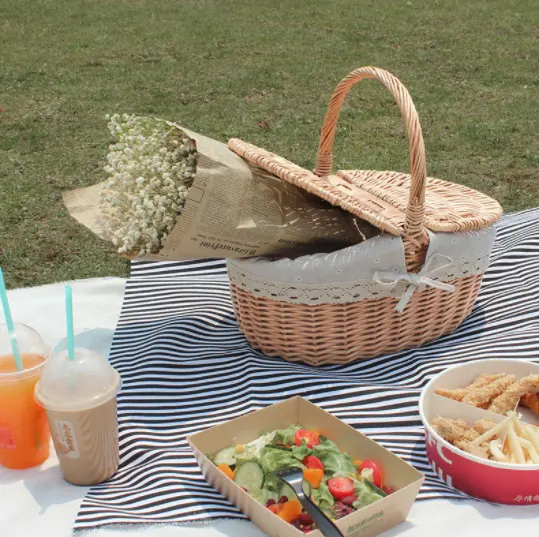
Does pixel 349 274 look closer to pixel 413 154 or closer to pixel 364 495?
Answer: pixel 413 154

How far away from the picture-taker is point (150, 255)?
6.14ft

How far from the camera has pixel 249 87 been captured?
555 centimetres

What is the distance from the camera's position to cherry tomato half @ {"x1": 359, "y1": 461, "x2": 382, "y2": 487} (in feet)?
4.84

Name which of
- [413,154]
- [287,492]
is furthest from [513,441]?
[413,154]

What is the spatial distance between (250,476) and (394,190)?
3.54 feet

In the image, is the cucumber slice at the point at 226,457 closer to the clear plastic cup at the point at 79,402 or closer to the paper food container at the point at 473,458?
the clear plastic cup at the point at 79,402

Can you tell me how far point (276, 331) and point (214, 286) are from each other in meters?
0.57

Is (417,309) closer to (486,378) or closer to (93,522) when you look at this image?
(486,378)

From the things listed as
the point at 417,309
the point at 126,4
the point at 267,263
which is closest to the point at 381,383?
the point at 417,309

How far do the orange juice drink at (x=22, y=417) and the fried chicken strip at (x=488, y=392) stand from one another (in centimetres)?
88

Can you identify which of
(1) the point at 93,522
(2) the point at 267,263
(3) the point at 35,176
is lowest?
(3) the point at 35,176

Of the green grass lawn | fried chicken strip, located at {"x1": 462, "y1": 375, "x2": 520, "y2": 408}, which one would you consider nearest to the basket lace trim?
fried chicken strip, located at {"x1": 462, "y1": 375, "x2": 520, "y2": 408}

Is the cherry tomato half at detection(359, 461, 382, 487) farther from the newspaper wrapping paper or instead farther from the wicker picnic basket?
the newspaper wrapping paper

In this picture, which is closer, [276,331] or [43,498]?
[43,498]
